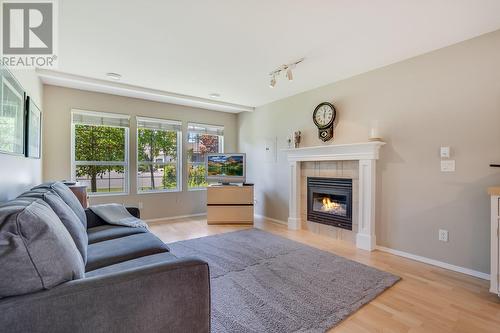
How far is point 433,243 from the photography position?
9.08 feet

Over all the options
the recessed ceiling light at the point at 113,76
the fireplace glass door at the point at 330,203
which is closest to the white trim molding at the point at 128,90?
the recessed ceiling light at the point at 113,76

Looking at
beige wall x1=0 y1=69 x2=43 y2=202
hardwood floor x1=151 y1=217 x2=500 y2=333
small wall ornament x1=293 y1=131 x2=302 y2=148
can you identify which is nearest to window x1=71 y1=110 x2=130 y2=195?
beige wall x1=0 y1=69 x2=43 y2=202

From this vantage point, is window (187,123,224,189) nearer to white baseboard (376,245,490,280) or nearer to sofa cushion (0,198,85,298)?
white baseboard (376,245,490,280)

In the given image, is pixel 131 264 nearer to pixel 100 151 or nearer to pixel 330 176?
pixel 330 176

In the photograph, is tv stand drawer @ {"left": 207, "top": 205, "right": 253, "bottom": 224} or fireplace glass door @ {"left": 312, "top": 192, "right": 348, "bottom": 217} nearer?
fireplace glass door @ {"left": 312, "top": 192, "right": 348, "bottom": 217}

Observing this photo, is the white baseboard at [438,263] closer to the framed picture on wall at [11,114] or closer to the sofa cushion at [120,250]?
the sofa cushion at [120,250]

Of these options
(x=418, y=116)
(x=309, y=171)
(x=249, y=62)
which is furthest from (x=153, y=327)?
(x=309, y=171)

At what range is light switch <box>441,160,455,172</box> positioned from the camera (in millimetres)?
2617

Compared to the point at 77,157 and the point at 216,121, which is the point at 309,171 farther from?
the point at 77,157

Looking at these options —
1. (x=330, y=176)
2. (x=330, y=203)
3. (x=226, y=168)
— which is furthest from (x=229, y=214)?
(x=330, y=176)

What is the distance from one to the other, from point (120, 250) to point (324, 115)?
3300 mm

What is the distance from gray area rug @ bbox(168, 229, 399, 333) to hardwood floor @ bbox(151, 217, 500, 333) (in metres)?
0.10

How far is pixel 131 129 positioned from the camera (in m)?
4.53

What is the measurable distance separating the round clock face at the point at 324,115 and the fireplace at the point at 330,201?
89 cm
